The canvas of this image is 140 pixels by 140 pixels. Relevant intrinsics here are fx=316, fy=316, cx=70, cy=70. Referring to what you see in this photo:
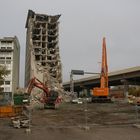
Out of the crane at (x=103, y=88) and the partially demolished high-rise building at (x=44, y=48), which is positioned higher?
the partially demolished high-rise building at (x=44, y=48)

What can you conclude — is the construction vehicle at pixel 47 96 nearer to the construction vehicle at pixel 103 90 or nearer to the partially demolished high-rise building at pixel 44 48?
the construction vehicle at pixel 103 90

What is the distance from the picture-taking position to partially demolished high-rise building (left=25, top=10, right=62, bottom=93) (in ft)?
425

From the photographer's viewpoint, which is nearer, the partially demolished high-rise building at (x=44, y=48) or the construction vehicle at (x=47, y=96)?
the construction vehicle at (x=47, y=96)

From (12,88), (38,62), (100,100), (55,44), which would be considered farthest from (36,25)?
(100,100)

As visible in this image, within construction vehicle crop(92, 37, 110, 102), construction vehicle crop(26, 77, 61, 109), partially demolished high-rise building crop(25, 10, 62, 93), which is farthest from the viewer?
partially demolished high-rise building crop(25, 10, 62, 93)

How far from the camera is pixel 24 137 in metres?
17.9

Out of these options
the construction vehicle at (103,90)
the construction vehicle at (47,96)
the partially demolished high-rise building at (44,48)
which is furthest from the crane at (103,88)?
the partially demolished high-rise building at (44,48)

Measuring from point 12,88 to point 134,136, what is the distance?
471ft

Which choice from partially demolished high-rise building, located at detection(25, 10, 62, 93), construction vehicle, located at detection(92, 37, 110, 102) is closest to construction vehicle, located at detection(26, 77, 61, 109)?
construction vehicle, located at detection(92, 37, 110, 102)

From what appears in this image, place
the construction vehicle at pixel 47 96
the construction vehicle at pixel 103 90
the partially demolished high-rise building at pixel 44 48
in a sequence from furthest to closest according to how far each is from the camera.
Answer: the partially demolished high-rise building at pixel 44 48 < the construction vehicle at pixel 103 90 < the construction vehicle at pixel 47 96

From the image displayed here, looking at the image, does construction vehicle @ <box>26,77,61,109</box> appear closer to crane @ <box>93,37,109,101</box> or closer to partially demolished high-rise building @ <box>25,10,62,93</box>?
crane @ <box>93,37,109,101</box>

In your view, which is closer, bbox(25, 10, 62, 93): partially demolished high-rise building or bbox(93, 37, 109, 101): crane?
bbox(93, 37, 109, 101): crane

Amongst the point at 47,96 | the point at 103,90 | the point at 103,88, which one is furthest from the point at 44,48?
the point at 47,96

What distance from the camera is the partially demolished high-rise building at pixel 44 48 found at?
425 ft
